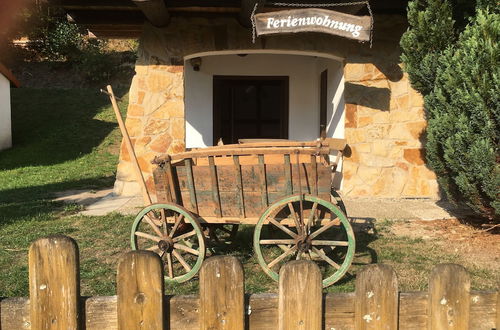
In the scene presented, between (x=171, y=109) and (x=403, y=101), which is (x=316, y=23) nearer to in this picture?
(x=403, y=101)

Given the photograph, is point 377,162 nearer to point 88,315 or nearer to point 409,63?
point 409,63

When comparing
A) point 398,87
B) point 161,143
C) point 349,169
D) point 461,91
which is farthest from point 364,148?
point 161,143

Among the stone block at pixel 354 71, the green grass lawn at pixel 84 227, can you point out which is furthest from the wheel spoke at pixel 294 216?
the stone block at pixel 354 71

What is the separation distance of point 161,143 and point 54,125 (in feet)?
30.0

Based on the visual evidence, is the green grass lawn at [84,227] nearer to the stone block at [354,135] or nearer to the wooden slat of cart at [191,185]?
the wooden slat of cart at [191,185]

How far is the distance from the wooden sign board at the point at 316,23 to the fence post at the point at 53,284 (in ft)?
16.8

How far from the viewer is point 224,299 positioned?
151cm

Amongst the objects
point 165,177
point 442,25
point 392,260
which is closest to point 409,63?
point 442,25

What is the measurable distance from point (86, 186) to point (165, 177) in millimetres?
5946

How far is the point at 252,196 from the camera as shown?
416 cm

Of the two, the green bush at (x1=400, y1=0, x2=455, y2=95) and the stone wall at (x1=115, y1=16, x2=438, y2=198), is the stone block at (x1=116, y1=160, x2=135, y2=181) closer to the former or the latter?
the stone wall at (x1=115, y1=16, x2=438, y2=198)

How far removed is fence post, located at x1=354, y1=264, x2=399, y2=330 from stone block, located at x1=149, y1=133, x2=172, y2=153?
6.71 meters

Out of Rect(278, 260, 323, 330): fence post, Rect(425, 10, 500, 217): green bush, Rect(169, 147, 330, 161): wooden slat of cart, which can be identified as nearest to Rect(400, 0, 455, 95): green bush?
Rect(425, 10, 500, 217): green bush

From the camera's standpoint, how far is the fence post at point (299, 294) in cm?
151
